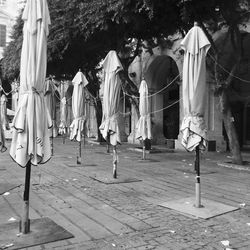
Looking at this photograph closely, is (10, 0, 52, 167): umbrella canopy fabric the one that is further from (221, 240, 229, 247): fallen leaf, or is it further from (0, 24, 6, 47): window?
(0, 24, 6, 47): window

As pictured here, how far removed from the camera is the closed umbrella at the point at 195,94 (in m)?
6.22

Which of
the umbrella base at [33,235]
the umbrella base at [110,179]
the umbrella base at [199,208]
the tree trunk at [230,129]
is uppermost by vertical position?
Answer: the tree trunk at [230,129]

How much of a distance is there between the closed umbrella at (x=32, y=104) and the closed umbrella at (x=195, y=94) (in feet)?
8.33

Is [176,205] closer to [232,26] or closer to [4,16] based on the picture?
[232,26]

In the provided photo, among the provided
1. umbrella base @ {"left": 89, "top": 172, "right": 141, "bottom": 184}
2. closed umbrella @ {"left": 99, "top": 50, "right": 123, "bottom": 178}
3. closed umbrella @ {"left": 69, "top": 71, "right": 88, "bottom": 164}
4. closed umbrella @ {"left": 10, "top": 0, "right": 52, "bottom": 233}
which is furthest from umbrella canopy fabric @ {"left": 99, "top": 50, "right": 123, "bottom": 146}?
closed umbrella @ {"left": 10, "top": 0, "right": 52, "bottom": 233}

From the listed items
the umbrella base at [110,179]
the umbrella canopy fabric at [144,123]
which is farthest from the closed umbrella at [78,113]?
the umbrella base at [110,179]

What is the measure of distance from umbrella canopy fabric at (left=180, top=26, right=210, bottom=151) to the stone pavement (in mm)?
1339

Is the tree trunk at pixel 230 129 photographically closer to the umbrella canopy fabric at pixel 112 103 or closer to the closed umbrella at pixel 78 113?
the umbrella canopy fabric at pixel 112 103

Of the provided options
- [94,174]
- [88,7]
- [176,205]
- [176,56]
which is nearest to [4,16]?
[176,56]

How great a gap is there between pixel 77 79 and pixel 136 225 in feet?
26.7

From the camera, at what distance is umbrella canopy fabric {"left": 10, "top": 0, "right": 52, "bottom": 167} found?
4727 mm

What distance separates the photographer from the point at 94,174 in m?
10.0

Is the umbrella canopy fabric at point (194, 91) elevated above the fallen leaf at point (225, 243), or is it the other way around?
the umbrella canopy fabric at point (194, 91)

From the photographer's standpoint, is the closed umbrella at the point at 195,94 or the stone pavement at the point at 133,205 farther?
the closed umbrella at the point at 195,94
